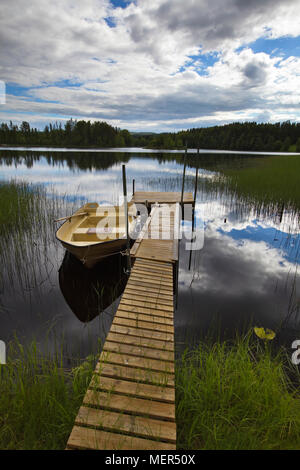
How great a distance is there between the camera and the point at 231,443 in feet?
6.61

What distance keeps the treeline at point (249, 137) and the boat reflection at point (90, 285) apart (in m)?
57.7

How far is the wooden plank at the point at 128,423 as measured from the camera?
2.01m

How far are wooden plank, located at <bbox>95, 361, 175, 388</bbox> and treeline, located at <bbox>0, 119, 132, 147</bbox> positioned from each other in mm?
81492

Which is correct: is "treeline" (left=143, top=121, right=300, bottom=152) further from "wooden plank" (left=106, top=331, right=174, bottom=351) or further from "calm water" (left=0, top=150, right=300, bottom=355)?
"wooden plank" (left=106, top=331, right=174, bottom=351)

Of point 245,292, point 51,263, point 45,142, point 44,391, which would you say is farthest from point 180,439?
point 45,142

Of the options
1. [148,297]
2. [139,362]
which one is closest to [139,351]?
[139,362]

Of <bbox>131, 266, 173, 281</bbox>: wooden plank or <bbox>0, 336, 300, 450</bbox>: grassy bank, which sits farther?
<bbox>131, 266, 173, 281</bbox>: wooden plank

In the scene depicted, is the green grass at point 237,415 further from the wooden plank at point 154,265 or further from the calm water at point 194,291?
the wooden plank at point 154,265

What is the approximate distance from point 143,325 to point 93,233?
395 cm

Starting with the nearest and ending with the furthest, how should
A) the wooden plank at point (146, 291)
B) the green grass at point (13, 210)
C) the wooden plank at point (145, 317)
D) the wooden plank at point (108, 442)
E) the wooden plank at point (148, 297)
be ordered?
the wooden plank at point (108, 442) < the wooden plank at point (145, 317) < the wooden plank at point (148, 297) < the wooden plank at point (146, 291) < the green grass at point (13, 210)

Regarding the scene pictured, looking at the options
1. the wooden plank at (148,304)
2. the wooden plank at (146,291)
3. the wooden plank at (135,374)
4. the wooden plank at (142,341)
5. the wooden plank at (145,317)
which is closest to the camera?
the wooden plank at (135,374)

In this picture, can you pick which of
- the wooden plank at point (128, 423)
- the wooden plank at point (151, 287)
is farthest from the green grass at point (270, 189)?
the wooden plank at point (128, 423)

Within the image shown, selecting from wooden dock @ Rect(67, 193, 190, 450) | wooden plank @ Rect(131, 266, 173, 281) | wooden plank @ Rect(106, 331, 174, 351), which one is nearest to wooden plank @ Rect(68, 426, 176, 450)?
wooden dock @ Rect(67, 193, 190, 450)

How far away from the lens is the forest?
64.1 meters
